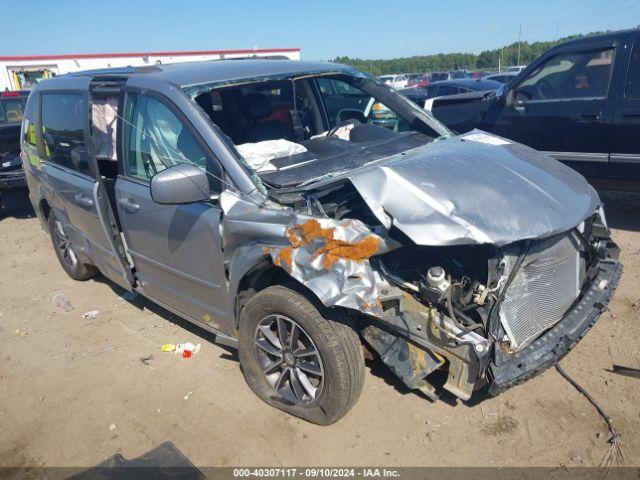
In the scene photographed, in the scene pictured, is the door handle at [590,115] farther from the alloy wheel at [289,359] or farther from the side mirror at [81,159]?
the side mirror at [81,159]

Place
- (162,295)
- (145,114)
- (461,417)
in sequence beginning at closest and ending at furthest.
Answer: (461,417)
(145,114)
(162,295)

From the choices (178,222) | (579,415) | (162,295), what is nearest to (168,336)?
(162,295)

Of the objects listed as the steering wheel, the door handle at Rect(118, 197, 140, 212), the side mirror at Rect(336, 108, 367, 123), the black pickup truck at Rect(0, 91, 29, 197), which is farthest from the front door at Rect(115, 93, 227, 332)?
the black pickup truck at Rect(0, 91, 29, 197)

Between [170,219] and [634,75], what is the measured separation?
16.0 feet

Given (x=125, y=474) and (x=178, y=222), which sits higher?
(x=178, y=222)

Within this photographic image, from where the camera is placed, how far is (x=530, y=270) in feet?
8.91

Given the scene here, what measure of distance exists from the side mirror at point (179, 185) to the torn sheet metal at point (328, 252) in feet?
1.34

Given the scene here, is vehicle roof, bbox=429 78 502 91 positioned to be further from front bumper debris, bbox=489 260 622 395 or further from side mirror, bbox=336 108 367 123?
front bumper debris, bbox=489 260 622 395

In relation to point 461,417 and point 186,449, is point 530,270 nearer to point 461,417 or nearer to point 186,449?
point 461,417

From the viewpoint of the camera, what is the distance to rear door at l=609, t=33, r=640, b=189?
5152mm

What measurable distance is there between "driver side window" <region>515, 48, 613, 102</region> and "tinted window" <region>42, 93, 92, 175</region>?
491cm

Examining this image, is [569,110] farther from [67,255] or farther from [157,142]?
[67,255]

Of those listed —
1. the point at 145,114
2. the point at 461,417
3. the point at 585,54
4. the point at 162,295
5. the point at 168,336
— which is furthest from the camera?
the point at 585,54

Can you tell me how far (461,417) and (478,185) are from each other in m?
1.33
